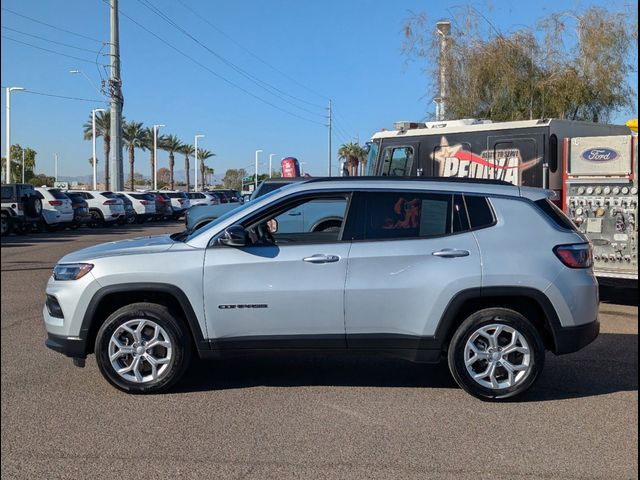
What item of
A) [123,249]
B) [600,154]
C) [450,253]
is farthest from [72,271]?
[600,154]

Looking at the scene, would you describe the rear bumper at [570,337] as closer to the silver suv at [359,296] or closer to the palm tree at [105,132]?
the silver suv at [359,296]

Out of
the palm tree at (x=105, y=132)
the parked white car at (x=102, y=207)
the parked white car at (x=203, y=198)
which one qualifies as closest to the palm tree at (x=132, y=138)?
the palm tree at (x=105, y=132)

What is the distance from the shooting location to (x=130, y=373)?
17.9ft

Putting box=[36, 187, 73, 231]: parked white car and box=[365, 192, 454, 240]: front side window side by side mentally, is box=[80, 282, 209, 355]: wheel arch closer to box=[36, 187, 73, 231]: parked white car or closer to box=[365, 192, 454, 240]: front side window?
box=[365, 192, 454, 240]: front side window

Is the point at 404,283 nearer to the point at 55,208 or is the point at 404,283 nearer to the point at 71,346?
the point at 71,346

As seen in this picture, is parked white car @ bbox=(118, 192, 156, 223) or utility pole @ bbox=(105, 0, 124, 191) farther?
parked white car @ bbox=(118, 192, 156, 223)

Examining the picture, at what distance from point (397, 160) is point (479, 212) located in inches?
241

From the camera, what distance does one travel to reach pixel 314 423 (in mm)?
4898

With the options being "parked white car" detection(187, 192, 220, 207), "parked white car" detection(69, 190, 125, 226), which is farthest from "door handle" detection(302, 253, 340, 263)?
"parked white car" detection(187, 192, 220, 207)

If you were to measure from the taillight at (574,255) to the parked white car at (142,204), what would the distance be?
29.1m

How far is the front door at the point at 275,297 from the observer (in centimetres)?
536

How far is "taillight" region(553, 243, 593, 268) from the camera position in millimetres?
5402

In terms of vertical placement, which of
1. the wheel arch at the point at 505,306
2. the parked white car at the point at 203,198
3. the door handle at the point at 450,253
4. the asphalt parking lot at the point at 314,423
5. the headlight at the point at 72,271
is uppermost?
the parked white car at the point at 203,198

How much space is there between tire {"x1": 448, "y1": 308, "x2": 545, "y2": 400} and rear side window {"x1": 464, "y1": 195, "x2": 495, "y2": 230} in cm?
70
